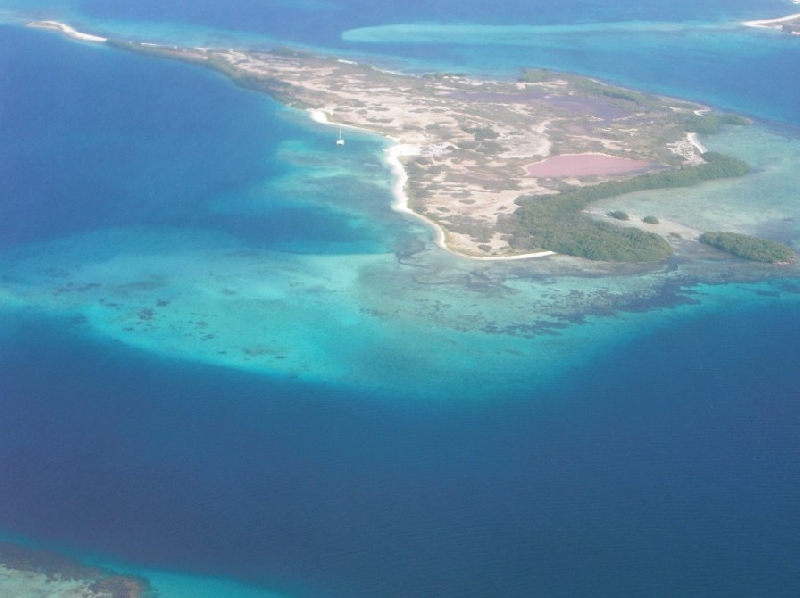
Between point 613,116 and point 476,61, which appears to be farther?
point 476,61

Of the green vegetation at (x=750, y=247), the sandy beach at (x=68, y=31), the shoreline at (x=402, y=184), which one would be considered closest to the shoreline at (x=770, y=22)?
the shoreline at (x=402, y=184)

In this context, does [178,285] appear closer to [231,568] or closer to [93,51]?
[231,568]

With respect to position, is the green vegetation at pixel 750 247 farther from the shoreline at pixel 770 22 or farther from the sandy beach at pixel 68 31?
the shoreline at pixel 770 22

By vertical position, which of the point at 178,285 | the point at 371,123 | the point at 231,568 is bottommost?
the point at 231,568

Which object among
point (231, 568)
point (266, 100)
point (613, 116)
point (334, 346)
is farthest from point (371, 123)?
point (231, 568)

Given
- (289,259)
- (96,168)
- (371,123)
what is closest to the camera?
(289,259)

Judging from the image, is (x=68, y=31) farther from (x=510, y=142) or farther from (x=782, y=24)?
(x=782, y=24)

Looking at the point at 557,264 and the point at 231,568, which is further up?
the point at 557,264
